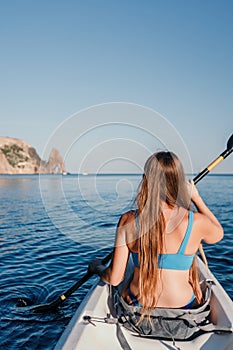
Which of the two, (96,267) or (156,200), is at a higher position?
(156,200)

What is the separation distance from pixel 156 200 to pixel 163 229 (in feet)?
0.87

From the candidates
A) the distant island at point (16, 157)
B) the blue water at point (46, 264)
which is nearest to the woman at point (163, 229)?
the blue water at point (46, 264)

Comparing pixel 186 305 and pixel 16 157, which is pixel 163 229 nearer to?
pixel 186 305

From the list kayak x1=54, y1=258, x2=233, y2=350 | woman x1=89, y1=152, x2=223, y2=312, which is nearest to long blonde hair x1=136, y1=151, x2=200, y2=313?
woman x1=89, y1=152, x2=223, y2=312

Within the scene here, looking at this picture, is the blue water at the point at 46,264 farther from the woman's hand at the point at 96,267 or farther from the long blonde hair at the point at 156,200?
the woman's hand at the point at 96,267

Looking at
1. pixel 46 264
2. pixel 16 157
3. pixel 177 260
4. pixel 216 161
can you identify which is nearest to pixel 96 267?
pixel 177 260

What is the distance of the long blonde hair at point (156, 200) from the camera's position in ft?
10.5

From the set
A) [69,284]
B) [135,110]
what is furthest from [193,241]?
[69,284]

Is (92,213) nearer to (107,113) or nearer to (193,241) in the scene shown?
(107,113)

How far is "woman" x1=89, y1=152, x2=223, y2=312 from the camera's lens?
3.17 meters

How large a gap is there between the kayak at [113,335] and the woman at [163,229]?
1.64 feet

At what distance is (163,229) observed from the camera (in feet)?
10.5

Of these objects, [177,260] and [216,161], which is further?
[216,161]

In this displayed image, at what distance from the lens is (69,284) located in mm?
7629
